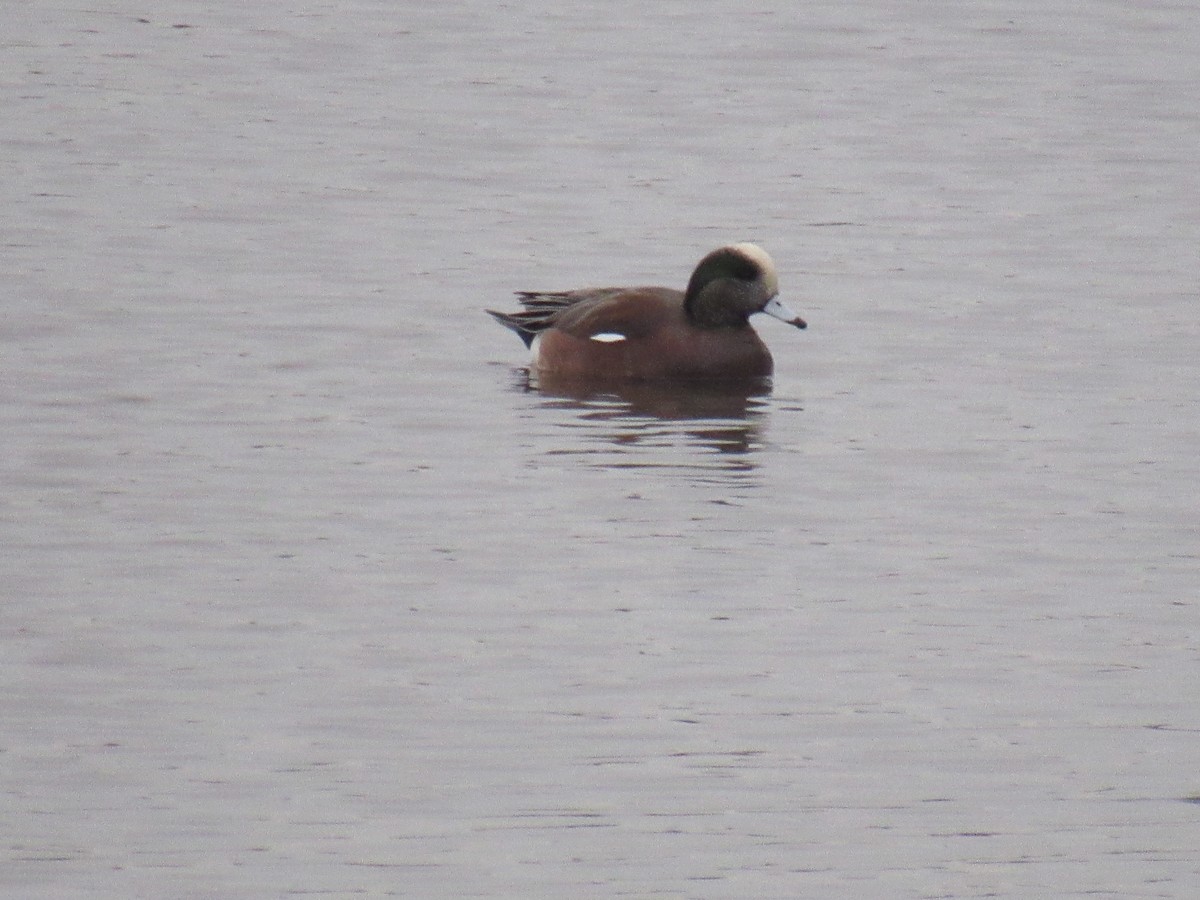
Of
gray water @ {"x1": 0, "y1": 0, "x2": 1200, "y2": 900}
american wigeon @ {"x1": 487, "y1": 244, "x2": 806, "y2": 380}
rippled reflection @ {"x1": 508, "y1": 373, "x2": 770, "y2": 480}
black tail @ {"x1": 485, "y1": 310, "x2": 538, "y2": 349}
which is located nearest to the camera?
gray water @ {"x1": 0, "y1": 0, "x2": 1200, "y2": 900}

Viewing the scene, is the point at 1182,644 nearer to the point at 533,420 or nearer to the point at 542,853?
the point at 542,853

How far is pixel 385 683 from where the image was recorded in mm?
7578

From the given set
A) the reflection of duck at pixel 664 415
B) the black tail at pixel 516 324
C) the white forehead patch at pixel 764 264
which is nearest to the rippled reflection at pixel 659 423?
the reflection of duck at pixel 664 415

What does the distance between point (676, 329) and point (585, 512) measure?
3.06 meters

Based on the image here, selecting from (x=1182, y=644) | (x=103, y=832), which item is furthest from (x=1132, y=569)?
(x=103, y=832)

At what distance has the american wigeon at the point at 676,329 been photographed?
12.6 m

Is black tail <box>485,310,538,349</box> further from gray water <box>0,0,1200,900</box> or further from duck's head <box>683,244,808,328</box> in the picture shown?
duck's head <box>683,244,808,328</box>

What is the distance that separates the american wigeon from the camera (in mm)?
12602

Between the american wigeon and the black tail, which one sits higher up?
the american wigeon

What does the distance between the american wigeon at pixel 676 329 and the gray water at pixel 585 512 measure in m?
0.31

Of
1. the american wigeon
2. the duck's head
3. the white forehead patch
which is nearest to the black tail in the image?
the american wigeon

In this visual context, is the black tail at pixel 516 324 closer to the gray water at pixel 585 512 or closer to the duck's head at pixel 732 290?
the gray water at pixel 585 512

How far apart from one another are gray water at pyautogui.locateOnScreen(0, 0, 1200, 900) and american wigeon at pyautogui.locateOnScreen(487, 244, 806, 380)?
308 millimetres

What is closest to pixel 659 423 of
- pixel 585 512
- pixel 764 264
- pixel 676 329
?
pixel 676 329
